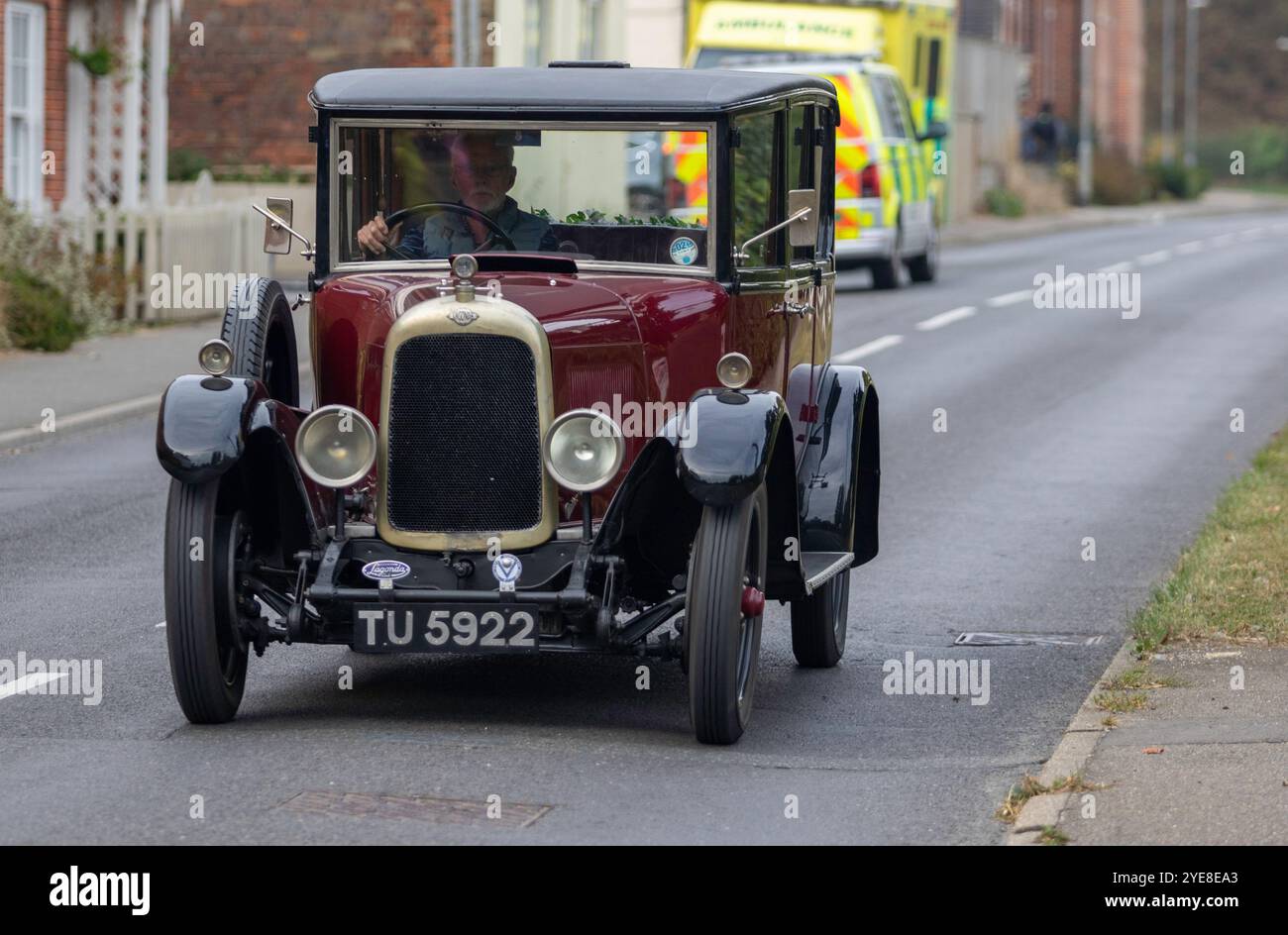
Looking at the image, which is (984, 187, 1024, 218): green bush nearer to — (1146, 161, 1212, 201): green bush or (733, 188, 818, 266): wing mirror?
(1146, 161, 1212, 201): green bush

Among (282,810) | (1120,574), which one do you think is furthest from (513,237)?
(1120,574)

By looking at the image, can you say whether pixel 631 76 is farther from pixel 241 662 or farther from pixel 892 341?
pixel 892 341

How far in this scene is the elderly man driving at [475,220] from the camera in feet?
25.9

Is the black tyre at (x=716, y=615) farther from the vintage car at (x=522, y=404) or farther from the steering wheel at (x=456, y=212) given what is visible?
the steering wheel at (x=456, y=212)

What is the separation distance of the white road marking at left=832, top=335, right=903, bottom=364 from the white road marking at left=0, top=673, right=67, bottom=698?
39.7ft

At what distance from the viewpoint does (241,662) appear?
24.1 ft

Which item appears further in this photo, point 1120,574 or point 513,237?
point 1120,574

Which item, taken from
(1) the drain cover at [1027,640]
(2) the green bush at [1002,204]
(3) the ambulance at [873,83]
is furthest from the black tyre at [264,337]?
(2) the green bush at [1002,204]

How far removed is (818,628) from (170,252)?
15114 mm

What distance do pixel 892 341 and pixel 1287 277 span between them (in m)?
10.5

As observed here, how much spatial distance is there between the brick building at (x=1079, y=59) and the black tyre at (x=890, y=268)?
3569 centimetres

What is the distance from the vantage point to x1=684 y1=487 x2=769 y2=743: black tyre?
270 inches

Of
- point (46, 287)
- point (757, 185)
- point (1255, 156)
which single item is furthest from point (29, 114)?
A: point (1255, 156)

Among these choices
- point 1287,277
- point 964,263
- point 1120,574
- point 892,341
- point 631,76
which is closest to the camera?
point 631,76
